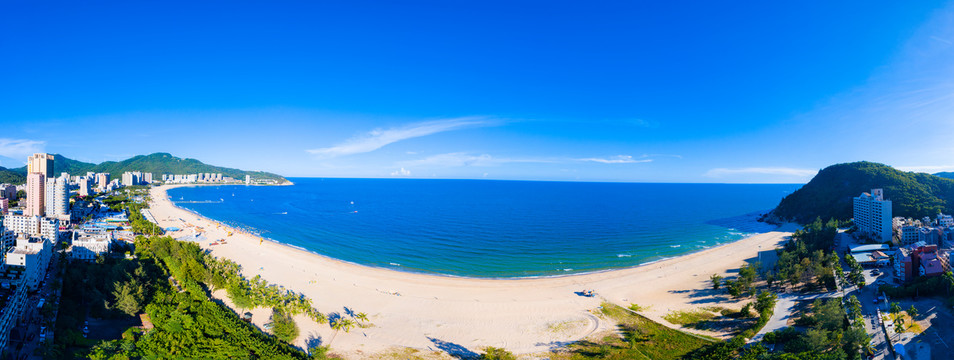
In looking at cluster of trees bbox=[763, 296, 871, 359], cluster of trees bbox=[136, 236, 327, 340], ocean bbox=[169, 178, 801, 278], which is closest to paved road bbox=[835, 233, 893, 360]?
cluster of trees bbox=[763, 296, 871, 359]

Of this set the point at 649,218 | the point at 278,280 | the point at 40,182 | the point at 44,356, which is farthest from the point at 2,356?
the point at 649,218

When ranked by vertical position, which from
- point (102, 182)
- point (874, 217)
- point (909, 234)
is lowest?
point (909, 234)

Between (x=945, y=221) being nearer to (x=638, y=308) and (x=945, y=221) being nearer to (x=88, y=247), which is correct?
(x=638, y=308)

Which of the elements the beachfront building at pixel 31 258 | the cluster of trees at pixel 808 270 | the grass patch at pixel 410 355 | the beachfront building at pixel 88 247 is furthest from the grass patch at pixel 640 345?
the beachfront building at pixel 88 247

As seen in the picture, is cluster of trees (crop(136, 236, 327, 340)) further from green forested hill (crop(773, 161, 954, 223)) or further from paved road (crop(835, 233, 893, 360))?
green forested hill (crop(773, 161, 954, 223))

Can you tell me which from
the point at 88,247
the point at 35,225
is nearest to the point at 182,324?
the point at 88,247

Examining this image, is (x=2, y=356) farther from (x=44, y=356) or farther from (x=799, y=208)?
(x=799, y=208)

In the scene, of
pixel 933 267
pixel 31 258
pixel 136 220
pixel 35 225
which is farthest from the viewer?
pixel 136 220
